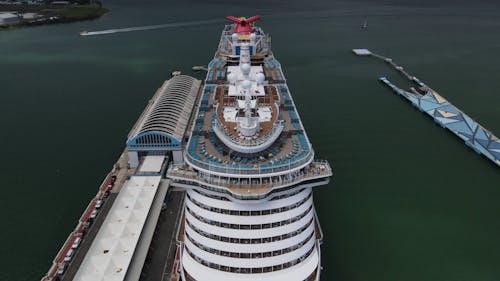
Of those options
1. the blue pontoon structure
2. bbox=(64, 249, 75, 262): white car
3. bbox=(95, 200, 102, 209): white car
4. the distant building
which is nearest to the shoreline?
the distant building

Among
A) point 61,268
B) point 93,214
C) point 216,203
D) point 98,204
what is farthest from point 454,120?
point 61,268

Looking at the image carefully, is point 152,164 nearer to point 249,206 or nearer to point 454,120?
point 249,206

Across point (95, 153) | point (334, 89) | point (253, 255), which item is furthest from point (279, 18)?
point (253, 255)

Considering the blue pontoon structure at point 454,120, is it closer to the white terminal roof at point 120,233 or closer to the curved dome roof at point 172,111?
the curved dome roof at point 172,111

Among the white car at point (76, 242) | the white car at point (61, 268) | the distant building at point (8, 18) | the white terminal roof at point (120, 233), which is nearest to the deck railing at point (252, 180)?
the white terminal roof at point (120, 233)

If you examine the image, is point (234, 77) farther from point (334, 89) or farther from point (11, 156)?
point (334, 89)

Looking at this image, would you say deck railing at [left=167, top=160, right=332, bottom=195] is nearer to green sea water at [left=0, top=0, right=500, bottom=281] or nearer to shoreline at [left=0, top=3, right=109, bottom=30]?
green sea water at [left=0, top=0, right=500, bottom=281]
